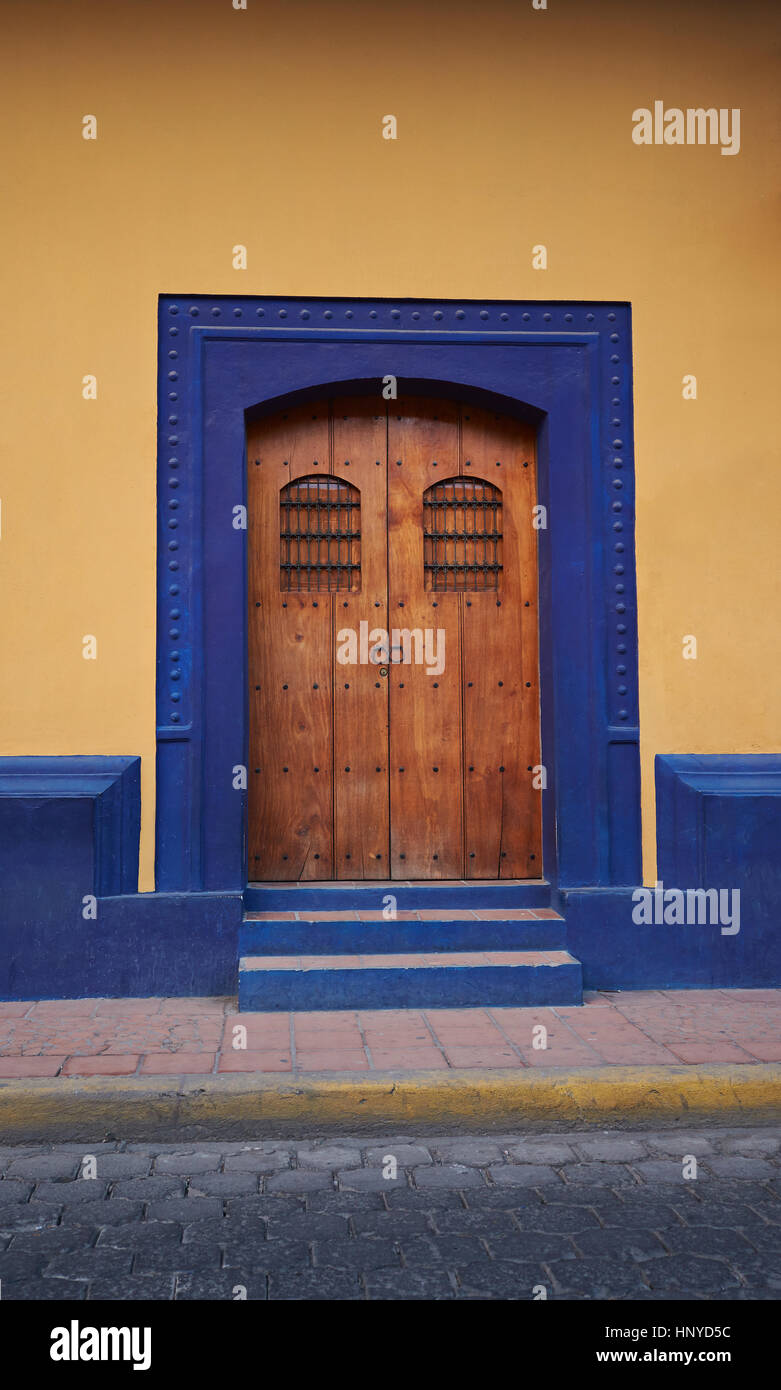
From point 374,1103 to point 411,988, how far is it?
1.06 m

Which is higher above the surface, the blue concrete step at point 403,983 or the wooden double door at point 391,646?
the wooden double door at point 391,646

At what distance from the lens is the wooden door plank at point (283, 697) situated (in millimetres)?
5512

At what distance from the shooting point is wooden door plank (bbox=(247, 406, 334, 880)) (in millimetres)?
5512

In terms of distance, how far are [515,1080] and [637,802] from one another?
72.2 inches

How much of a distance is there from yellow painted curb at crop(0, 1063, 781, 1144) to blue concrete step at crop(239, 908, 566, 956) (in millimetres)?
1123

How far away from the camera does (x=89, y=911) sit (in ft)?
16.5

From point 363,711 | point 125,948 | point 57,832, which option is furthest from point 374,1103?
point 363,711

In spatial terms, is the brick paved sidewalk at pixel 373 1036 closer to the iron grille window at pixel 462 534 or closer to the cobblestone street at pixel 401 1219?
the cobblestone street at pixel 401 1219

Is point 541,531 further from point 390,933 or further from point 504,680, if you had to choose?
point 390,933

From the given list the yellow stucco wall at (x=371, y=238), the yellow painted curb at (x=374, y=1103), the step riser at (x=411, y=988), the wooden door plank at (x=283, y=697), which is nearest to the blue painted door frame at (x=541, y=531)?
the yellow stucco wall at (x=371, y=238)

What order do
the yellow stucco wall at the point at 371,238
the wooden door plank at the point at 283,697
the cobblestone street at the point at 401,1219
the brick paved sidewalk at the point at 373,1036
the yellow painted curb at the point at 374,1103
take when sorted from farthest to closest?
1. the wooden door plank at the point at 283,697
2. the yellow stucco wall at the point at 371,238
3. the brick paved sidewalk at the point at 373,1036
4. the yellow painted curb at the point at 374,1103
5. the cobblestone street at the point at 401,1219

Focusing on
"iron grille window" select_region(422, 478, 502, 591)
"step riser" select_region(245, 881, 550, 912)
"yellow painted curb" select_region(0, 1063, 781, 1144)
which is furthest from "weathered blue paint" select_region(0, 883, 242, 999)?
"iron grille window" select_region(422, 478, 502, 591)

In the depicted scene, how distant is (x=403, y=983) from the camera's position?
4.89 m

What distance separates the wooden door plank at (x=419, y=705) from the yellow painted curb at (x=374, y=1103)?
1678 mm
